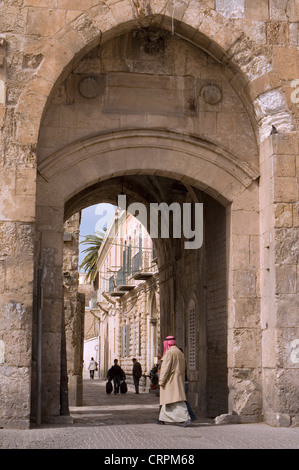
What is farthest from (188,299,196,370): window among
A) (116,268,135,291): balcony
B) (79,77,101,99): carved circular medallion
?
(116,268,135,291): balcony

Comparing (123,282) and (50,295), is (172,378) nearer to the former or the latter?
(50,295)

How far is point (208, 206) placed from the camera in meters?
15.1

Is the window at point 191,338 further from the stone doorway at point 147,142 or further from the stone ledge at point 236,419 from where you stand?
the stone ledge at point 236,419

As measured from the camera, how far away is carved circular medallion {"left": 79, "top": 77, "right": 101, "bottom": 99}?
12.0 meters

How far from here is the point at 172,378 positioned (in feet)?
37.4

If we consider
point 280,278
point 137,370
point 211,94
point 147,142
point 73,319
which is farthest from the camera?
point 137,370

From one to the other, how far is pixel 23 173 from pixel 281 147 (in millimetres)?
3896

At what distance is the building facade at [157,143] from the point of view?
10969 millimetres

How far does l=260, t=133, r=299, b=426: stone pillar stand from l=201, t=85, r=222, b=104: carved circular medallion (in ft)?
3.80

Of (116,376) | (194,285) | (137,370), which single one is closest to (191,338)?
(194,285)

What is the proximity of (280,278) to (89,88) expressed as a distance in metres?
4.21

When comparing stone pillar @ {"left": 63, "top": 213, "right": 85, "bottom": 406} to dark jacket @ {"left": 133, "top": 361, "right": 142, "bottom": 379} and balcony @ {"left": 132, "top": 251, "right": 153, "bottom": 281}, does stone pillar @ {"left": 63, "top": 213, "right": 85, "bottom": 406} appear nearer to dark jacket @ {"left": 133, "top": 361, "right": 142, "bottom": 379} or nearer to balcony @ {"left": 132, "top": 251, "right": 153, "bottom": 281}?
dark jacket @ {"left": 133, "top": 361, "right": 142, "bottom": 379}

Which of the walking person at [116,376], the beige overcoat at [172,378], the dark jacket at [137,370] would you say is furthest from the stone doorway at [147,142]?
the dark jacket at [137,370]

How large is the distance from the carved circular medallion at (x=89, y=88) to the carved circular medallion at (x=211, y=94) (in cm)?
170
